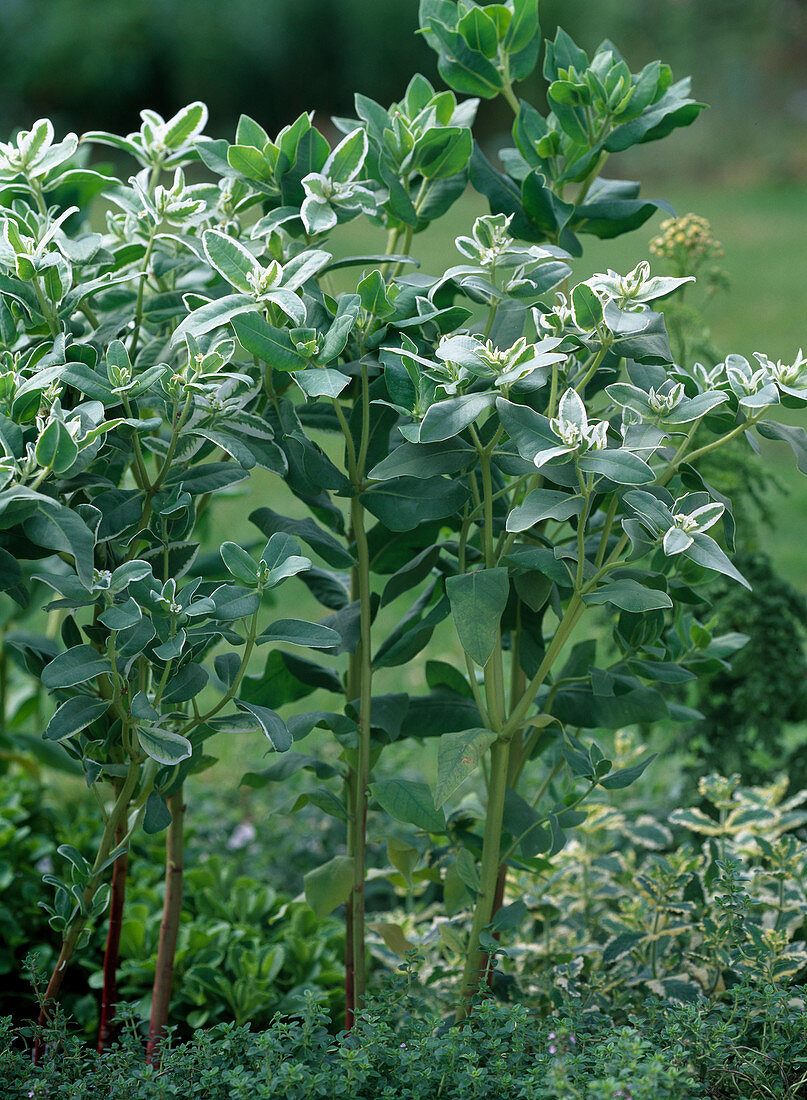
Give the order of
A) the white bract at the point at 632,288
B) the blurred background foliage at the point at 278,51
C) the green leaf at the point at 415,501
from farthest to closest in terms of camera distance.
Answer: the blurred background foliage at the point at 278,51 < the green leaf at the point at 415,501 < the white bract at the point at 632,288

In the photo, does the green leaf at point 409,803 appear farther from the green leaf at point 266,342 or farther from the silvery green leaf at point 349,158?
the silvery green leaf at point 349,158

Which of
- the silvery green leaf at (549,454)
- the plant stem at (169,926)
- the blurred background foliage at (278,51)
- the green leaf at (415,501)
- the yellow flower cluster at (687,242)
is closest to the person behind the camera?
the silvery green leaf at (549,454)

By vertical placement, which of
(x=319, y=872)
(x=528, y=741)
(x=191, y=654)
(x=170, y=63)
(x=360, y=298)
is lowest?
(x=319, y=872)

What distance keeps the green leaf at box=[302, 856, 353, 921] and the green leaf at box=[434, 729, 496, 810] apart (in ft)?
0.93

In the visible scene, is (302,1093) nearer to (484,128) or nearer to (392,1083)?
(392,1083)

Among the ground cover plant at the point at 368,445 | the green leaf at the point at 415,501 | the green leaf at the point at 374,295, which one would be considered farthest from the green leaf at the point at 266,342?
the green leaf at the point at 415,501

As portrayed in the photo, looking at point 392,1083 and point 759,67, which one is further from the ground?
point 759,67

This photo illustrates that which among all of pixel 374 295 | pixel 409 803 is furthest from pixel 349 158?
pixel 409 803

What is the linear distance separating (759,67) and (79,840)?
22.5ft

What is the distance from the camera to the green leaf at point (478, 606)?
3.71 feet

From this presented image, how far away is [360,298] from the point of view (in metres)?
1.15

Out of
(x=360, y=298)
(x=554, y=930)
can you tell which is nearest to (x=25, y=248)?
(x=360, y=298)

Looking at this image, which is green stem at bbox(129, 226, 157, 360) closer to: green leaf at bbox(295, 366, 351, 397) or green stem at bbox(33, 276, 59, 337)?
green stem at bbox(33, 276, 59, 337)

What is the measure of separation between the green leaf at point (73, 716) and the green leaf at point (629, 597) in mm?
535
